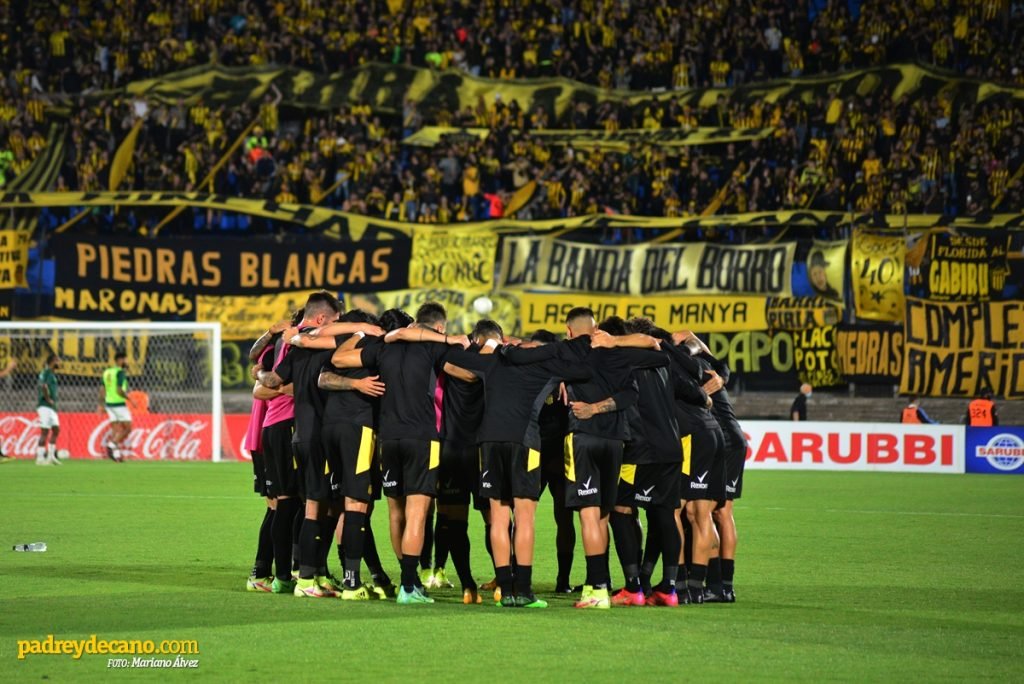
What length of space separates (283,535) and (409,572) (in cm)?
121

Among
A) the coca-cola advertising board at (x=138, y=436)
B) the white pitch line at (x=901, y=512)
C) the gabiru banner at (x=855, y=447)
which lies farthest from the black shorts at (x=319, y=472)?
the coca-cola advertising board at (x=138, y=436)

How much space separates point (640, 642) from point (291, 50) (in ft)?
114

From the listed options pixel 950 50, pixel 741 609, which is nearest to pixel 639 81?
pixel 950 50

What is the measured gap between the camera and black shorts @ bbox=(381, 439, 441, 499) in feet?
36.7

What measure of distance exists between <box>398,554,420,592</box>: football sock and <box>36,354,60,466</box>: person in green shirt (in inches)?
726

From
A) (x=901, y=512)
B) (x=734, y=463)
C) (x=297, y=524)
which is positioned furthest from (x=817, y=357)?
(x=297, y=524)

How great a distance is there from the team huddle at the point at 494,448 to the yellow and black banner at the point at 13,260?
2338cm

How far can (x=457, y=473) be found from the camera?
1168cm

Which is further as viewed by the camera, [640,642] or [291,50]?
[291,50]

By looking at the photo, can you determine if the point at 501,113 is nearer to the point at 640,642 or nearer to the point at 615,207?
the point at 615,207

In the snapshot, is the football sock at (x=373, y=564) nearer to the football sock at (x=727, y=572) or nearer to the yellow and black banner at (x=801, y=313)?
the football sock at (x=727, y=572)

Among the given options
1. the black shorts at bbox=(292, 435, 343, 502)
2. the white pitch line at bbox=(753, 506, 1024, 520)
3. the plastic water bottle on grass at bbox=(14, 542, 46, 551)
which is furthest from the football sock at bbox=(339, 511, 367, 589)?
the white pitch line at bbox=(753, 506, 1024, 520)

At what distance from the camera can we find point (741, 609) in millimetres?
11242

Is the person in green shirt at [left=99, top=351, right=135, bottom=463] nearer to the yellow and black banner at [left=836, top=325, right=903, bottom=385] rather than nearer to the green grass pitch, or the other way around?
the green grass pitch
